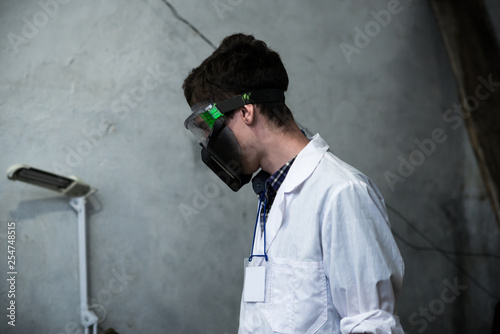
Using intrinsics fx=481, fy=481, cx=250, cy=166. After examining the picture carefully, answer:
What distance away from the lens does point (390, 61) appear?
296cm

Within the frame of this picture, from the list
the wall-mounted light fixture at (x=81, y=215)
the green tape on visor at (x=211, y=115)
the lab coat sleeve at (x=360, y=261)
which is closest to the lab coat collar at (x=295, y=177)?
the lab coat sleeve at (x=360, y=261)

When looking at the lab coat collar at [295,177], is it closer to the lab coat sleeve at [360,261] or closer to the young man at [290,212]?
the young man at [290,212]

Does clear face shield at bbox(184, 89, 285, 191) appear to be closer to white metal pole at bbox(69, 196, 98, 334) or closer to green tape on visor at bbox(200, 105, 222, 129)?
green tape on visor at bbox(200, 105, 222, 129)

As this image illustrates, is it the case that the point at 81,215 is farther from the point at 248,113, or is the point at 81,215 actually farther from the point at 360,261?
the point at 360,261

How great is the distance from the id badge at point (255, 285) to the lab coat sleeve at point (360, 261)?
0.18 m

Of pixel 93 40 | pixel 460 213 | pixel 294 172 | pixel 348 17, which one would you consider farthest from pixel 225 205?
pixel 460 213

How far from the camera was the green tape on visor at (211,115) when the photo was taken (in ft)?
4.30

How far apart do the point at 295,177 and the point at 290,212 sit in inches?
3.5

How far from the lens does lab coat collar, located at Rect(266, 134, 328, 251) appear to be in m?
1.20

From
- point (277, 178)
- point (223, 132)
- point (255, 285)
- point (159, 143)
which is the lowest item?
point (255, 285)

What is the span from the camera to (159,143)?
2111 mm

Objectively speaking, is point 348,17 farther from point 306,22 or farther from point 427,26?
point 427,26

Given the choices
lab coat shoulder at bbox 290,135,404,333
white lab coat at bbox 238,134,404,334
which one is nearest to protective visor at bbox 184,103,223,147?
white lab coat at bbox 238,134,404,334

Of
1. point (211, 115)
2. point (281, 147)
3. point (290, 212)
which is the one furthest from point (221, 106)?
point (290, 212)
